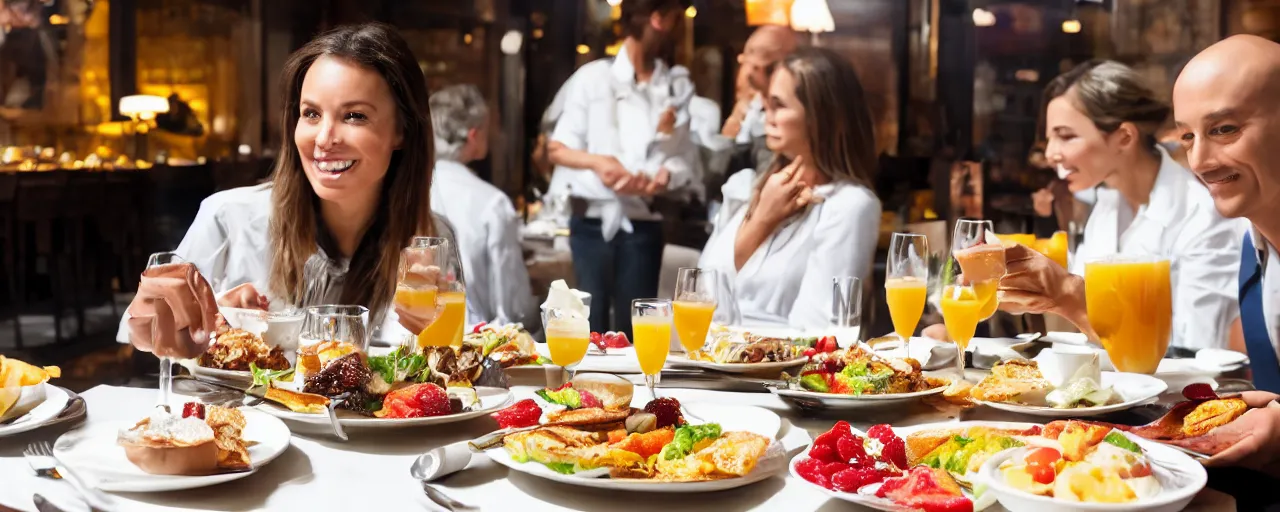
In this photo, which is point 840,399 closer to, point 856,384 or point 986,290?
point 856,384

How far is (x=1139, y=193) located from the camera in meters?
4.23

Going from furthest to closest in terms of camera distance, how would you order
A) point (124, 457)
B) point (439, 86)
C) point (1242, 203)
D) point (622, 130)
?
point (439, 86), point (622, 130), point (1242, 203), point (124, 457)

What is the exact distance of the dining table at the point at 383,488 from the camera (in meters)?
1.12

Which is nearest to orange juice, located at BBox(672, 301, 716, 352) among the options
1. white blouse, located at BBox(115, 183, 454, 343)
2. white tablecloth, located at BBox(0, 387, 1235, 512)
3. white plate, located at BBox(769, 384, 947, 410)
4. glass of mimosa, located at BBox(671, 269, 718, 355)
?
glass of mimosa, located at BBox(671, 269, 718, 355)

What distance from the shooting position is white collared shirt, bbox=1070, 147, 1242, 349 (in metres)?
3.85

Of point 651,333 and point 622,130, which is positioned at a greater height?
point 622,130

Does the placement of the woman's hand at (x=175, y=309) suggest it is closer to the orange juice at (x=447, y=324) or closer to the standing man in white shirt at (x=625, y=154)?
the orange juice at (x=447, y=324)

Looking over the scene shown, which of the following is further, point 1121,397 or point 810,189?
point 810,189

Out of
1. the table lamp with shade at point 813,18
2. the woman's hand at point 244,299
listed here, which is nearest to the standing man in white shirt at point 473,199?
the table lamp with shade at point 813,18

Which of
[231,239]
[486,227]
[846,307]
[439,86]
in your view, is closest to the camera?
[846,307]

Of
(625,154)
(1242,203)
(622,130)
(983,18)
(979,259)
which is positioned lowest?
(979,259)

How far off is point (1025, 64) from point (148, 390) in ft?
12.2

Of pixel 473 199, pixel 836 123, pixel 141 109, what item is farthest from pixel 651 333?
pixel 141 109

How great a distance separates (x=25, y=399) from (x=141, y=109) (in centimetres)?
451
